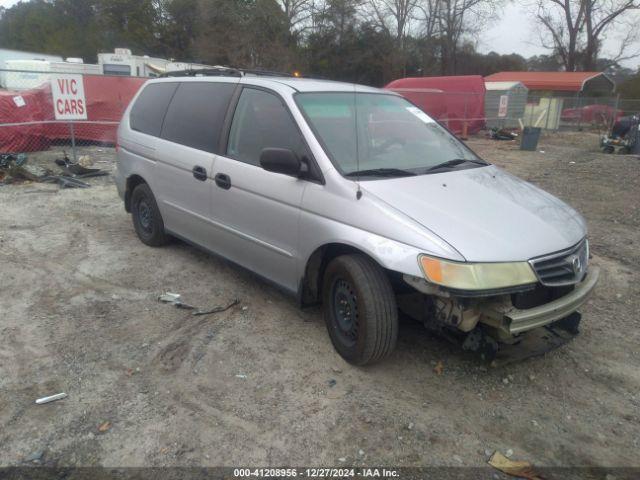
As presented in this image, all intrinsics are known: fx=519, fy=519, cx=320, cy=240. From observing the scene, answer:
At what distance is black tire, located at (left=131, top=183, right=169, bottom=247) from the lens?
524 cm

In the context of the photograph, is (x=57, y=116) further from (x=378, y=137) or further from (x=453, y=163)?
(x=453, y=163)

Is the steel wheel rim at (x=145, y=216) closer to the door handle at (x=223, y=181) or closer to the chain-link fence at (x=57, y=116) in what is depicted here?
the door handle at (x=223, y=181)

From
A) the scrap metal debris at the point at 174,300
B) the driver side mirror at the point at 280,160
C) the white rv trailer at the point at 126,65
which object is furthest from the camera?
the white rv trailer at the point at 126,65

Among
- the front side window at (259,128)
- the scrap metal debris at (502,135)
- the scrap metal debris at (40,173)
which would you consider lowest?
the scrap metal debris at (502,135)

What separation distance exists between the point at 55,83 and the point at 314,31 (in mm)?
31845

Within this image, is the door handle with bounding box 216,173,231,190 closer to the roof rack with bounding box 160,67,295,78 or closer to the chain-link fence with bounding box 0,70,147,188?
the roof rack with bounding box 160,67,295,78

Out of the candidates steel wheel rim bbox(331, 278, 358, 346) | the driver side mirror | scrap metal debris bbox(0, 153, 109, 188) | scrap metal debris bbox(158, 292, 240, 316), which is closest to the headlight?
steel wheel rim bbox(331, 278, 358, 346)

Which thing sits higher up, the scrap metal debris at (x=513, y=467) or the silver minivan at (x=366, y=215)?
the silver minivan at (x=366, y=215)

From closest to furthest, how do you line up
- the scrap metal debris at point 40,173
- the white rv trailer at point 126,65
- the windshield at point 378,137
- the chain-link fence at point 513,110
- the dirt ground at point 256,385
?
the dirt ground at point 256,385 < the windshield at point 378,137 < the scrap metal debris at point 40,173 < the chain-link fence at point 513,110 < the white rv trailer at point 126,65

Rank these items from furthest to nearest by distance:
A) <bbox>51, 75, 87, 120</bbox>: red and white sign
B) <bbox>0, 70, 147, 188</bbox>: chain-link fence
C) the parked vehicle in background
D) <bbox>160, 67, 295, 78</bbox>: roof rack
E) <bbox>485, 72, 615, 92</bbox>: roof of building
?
<bbox>485, 72, 615, 92</bbox>: roof of building → the parked vehicle in background → <bbox>51, 75, 87, 120</bbox>: red and white sign → <bbox>0, 70, 147, 188</bbox>: chain-link fence → <bbox>160, 67, 295, 78</bbox>: roof rack

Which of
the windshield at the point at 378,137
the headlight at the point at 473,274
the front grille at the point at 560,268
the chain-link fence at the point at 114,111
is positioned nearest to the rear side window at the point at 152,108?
the windshield at the point at 378,137

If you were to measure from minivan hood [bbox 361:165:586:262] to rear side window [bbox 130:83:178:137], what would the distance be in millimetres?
2683

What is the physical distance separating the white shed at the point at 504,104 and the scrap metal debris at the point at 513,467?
71.1 feet

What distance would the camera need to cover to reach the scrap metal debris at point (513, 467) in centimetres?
254
